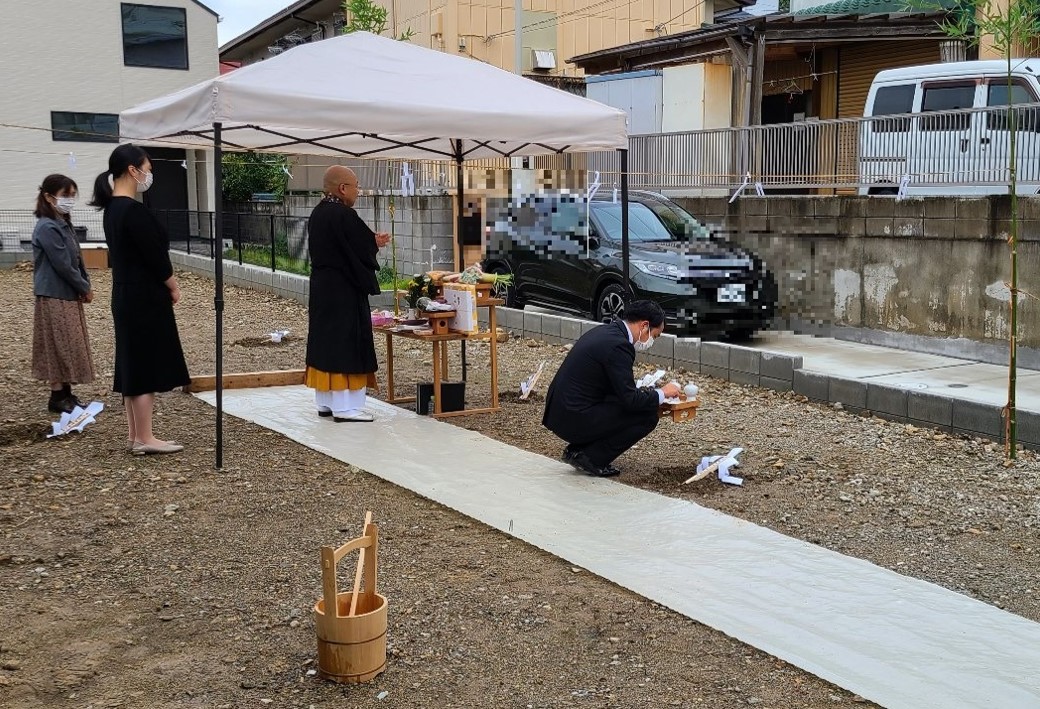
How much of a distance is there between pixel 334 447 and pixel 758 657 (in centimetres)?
372

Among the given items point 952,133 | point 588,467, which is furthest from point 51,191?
point 952,133

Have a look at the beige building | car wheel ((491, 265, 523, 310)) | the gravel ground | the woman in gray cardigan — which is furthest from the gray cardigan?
the beige building

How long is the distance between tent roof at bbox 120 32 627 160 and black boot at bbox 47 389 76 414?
2.00 metres

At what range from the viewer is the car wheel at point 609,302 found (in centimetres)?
1099

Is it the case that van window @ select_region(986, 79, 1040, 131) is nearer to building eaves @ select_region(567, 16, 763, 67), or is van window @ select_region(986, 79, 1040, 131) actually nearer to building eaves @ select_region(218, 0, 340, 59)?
building eaves @ select_region(567, 16, 763, 67)

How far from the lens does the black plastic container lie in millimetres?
7984

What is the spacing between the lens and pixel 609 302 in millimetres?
11172

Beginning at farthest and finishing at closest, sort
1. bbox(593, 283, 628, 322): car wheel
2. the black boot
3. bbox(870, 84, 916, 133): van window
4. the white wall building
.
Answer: the white wall building, bbox(870, 84, 916, 133): van window, bbox(593, 283, 628, 322): car wheel, the black boot

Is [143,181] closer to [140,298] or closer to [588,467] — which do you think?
[140,298]

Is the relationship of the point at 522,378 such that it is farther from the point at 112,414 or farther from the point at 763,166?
the point at 763,166

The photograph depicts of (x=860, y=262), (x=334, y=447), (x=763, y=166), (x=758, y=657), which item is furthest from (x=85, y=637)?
(x=763, y=166)

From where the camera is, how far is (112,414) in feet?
25.7

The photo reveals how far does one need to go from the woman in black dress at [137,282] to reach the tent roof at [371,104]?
→ 0.50 m

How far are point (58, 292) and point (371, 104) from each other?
273 centimetres
